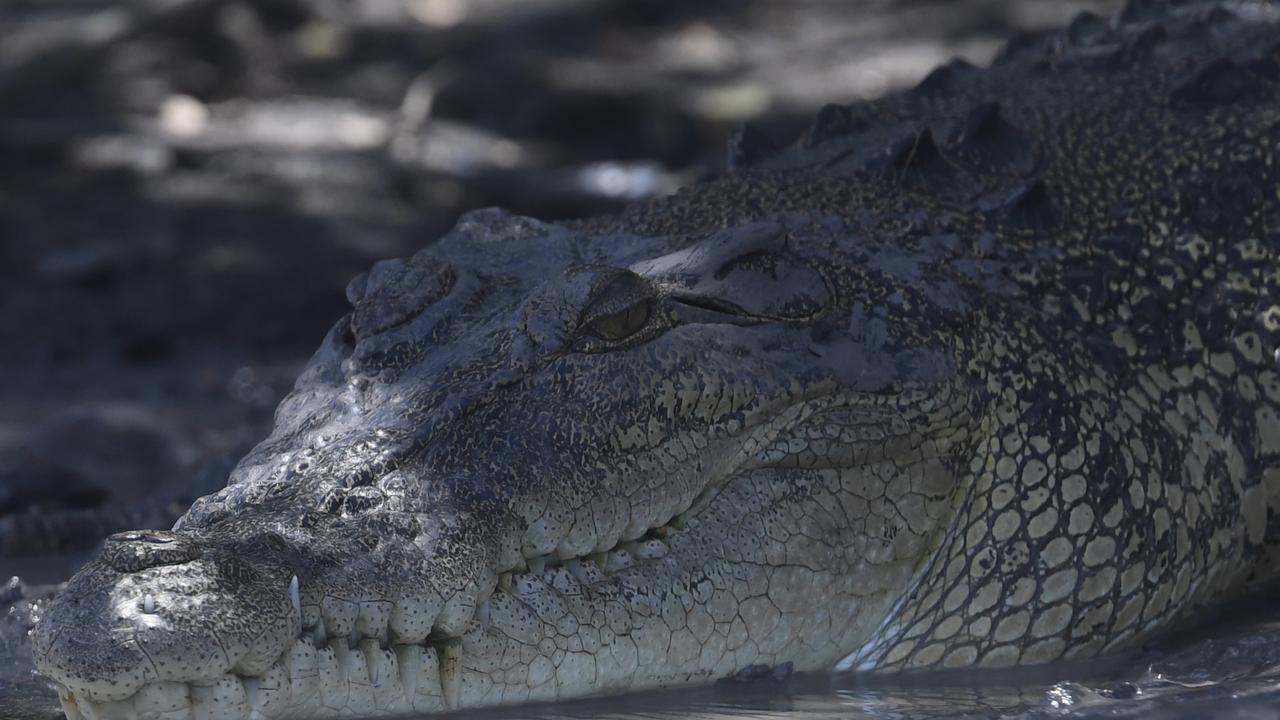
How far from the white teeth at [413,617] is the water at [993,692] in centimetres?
17

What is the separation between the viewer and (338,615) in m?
2.37

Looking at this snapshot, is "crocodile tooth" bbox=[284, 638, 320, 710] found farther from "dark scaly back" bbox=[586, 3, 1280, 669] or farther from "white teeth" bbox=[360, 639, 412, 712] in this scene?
"dark scaly back" bbox=[586, 3, 1280, 669]

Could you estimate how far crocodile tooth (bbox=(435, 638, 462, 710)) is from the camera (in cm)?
248

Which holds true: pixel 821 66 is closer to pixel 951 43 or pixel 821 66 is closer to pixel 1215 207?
pixel 951 43

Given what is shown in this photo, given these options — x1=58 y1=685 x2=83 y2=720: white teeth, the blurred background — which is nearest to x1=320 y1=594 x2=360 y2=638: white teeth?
x1=58 y1=685 x2=83 y2=720: white teeth

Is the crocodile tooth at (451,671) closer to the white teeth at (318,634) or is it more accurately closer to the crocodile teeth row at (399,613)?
the crocodile teeth row at (399,613)

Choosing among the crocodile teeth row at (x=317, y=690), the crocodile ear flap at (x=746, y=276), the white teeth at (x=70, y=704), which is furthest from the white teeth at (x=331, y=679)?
the crocodile ear flap at (x=746, y=276)

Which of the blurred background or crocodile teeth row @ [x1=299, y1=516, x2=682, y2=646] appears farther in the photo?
the blurred background

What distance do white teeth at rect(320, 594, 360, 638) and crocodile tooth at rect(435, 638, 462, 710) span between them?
0.55 ft

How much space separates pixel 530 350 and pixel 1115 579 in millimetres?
1253

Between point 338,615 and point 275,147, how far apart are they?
Answer: 19.8ft

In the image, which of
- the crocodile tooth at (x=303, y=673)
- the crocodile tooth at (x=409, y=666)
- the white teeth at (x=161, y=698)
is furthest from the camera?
the crocodile tooth at (x=409, y=666)

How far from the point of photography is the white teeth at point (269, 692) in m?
2.31

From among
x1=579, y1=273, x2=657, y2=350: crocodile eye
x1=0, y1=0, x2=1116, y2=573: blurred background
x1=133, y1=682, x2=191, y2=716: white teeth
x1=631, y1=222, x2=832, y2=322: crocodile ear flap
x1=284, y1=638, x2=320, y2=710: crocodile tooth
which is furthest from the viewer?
x1=0, y1=0, x2=1116, y2=573: blurred background
